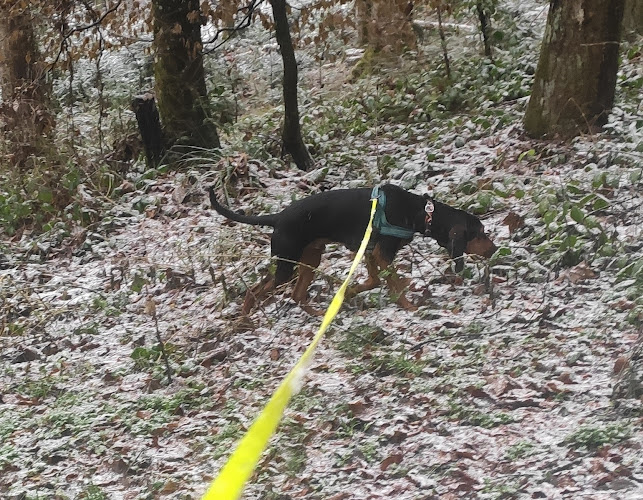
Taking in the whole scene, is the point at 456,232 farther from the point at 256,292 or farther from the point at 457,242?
the point at 256,292

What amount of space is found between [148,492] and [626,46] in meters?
8.51

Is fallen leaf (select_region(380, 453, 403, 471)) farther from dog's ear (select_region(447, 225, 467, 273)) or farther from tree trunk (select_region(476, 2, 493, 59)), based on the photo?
tree trunk (select_region(476, 2, 493, 59))

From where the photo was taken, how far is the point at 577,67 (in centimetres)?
799

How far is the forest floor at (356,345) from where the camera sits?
158 inches

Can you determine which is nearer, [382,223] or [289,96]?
[382,223]

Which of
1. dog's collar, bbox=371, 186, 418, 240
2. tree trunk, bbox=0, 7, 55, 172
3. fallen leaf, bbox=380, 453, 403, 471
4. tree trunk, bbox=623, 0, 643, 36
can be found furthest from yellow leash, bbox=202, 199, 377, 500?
tree trunk, bbox=623, 0, 643, 36


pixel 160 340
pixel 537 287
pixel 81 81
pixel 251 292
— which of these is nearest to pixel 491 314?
pixel 537 287

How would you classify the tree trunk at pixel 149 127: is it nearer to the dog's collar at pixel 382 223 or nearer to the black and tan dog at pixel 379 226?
the black and tan dog at pixel 379 226

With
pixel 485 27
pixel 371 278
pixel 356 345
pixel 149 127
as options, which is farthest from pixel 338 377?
pixel 485 27

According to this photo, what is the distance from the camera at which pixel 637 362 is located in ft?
13.7

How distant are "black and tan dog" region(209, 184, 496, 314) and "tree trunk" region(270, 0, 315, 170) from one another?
11.2 feet

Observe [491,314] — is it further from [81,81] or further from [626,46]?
[81,81]

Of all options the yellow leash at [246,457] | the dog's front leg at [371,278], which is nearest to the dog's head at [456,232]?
the dog's front leg at [371,278]

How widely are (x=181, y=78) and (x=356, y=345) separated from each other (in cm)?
571
